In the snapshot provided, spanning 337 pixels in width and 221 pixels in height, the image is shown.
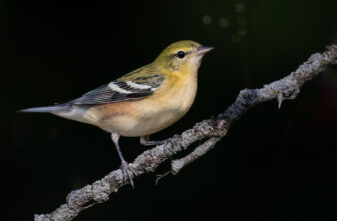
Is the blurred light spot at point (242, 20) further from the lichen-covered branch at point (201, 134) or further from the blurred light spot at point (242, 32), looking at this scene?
the lichen-covered branch at point (201, 134)

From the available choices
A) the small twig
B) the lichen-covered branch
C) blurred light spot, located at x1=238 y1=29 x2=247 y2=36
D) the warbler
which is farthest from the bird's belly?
blurred light spot, located at x1=238 y1=29 x2=247 y2=36

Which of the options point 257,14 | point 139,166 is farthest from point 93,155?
point 257,14

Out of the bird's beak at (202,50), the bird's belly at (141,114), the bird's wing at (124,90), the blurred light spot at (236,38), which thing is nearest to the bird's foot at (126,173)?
the bird's belly at (141,114)

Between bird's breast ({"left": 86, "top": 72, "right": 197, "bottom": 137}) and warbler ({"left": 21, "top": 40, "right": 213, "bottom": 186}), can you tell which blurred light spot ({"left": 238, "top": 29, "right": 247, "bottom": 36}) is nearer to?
warbler ({"left": 21, "top": 40, "right": 213, "bottom": 186})

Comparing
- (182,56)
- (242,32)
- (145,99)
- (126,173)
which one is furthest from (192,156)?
(242,32)

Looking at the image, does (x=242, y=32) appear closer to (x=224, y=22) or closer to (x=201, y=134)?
(x=224, y=22)

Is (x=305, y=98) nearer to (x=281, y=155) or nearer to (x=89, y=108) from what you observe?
(x=281, y=155)

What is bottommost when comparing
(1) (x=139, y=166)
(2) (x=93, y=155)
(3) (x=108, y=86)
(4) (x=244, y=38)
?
(2) (x=93, y=155)
